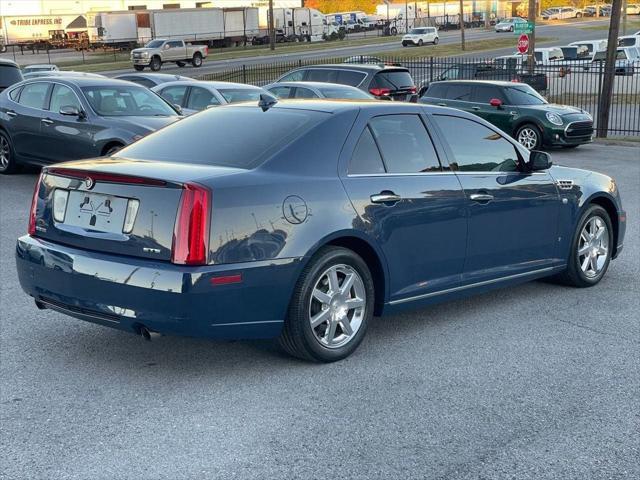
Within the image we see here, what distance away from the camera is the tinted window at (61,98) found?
44.5 feet

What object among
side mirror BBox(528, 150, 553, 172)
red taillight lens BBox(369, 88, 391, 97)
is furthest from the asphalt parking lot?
red taillight lens BBox(369, 88, 391, 97)

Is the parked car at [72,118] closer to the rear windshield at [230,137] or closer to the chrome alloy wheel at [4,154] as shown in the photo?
the chrome alloy wheel at [4,154]

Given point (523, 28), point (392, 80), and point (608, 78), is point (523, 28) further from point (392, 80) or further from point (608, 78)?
point (392, 80)

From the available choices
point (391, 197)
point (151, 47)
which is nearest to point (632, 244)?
point (391, 197)

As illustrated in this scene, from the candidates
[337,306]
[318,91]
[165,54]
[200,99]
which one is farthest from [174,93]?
[165,54]

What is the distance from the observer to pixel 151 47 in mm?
54062

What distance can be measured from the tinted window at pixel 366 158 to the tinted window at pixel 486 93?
49.4 feet

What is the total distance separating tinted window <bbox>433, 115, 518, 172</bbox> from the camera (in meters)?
6.54

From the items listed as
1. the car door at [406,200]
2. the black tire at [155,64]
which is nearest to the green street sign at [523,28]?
the car door at [406,200]

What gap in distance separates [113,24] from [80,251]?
64.4 meters

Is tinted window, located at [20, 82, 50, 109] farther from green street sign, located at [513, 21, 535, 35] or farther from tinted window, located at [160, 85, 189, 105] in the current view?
green street sign, located at [513, 21, 535, 35]

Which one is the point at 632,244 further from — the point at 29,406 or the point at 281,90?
the point at 281,90

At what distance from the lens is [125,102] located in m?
13.7

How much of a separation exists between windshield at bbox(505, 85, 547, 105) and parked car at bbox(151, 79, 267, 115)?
19.2 ft
